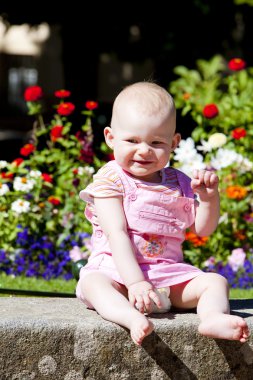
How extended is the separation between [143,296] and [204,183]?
502 mm

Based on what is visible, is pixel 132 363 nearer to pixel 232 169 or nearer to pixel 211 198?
pixel 211 198

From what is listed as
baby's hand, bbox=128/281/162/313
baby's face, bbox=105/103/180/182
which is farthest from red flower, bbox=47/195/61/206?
Answer: baby's hand, bbox=128/281/162/313

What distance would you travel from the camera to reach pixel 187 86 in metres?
7.68

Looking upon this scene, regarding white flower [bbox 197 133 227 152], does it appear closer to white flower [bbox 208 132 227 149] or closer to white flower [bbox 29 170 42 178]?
white flower [bbox 208 132 227 149]

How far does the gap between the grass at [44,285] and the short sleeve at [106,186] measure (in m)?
1.61

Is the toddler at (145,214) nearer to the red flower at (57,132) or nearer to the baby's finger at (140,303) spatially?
the baby's finger at (140,303)

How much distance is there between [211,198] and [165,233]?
0.21m

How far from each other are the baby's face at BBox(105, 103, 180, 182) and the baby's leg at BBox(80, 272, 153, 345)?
1.41 ft

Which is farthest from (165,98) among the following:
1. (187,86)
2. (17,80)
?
(17,80)

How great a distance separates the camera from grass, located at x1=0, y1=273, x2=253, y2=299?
186 inches

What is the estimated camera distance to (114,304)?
281 cm

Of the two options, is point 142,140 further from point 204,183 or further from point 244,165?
point 244,165

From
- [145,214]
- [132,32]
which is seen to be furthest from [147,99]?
[132,32]

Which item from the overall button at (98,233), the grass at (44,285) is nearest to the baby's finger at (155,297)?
the overall button at (98,233)
